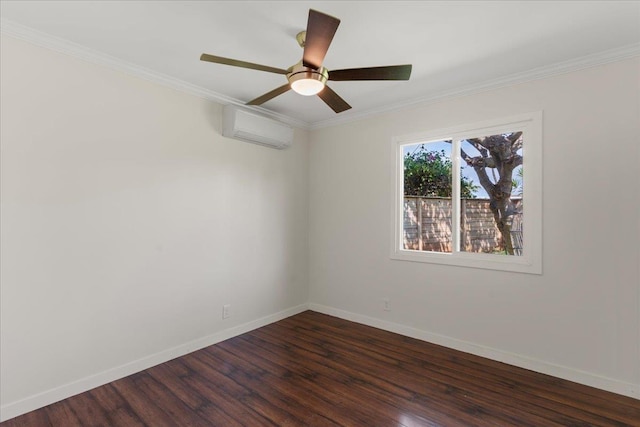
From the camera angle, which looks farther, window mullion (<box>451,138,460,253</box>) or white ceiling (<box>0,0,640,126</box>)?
window mullion (<box>451,138,460,253</box>)

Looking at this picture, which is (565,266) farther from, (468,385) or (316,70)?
(316,70)

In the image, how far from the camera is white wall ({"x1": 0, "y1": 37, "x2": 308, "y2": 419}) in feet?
6.90

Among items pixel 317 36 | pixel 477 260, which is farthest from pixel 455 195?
pixel 317 36

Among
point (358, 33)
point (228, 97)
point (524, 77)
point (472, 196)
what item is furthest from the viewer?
point (228, 97)

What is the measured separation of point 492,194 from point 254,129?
2.47 m

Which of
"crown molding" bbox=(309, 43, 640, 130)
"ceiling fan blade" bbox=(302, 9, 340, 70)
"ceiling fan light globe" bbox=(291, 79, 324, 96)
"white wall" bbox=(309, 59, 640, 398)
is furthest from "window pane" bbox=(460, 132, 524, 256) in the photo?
"ceiling fan blade" bbox=(302, 9, 340, 70)

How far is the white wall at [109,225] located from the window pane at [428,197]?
1.73 m

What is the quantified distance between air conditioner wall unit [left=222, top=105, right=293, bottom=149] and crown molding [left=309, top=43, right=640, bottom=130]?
86 centimetres

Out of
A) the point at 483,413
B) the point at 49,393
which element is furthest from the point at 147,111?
the point at 483,413

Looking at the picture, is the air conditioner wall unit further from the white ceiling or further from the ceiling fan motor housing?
the ceiling fan motor housing

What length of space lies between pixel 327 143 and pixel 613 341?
3.32 metres

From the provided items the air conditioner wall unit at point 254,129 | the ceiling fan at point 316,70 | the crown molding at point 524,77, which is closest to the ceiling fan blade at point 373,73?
the ceiling fan at point 316,70

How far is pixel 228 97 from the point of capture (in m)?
3.27

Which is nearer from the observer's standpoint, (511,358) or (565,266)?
(565,266)
